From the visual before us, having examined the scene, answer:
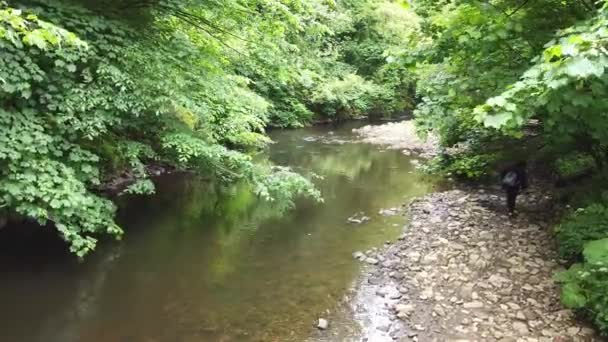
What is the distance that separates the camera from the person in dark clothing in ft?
33.4

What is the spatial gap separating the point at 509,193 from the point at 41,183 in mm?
9087

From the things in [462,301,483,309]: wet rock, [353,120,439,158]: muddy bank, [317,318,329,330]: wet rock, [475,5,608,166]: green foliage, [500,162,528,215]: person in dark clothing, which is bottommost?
[353,120,439,158]: muddy bank

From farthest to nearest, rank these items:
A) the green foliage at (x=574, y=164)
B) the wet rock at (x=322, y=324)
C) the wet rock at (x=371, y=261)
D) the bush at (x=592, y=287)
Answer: the green foliage at (x=574, y=164) < the wet rock at (x=371, y=261) < the wet rock at (x=322, y=324) < the bush at (x=592, y=287)

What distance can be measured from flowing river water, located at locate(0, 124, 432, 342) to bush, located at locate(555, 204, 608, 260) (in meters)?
3.40

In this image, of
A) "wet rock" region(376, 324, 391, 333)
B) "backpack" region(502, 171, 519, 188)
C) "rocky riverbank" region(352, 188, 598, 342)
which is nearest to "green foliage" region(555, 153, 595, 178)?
"rocky riverbank" region(352, 188, 598, 342)

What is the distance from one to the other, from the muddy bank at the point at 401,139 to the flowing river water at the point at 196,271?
7.21m

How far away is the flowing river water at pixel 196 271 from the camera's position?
6562mm

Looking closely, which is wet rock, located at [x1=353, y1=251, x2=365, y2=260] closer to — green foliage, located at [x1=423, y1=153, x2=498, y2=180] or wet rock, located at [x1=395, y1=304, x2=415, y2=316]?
wet rock, located at [x1=395, y1=304, x2=415, y2=316]

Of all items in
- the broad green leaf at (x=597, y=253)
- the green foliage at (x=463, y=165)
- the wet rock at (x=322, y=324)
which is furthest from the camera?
the green foliage at (x=463, y=165)

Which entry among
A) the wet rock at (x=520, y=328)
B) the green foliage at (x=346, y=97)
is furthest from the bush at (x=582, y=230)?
the green foliage at (x=346, y=97)

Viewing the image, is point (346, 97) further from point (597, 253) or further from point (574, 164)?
point (597, 253)

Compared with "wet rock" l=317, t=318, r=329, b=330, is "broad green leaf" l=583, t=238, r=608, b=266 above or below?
above

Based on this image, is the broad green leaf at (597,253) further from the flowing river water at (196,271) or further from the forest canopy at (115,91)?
the forest canopy at (115,91)

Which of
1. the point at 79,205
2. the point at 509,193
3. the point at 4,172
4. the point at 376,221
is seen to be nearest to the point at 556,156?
the point at 509,193
